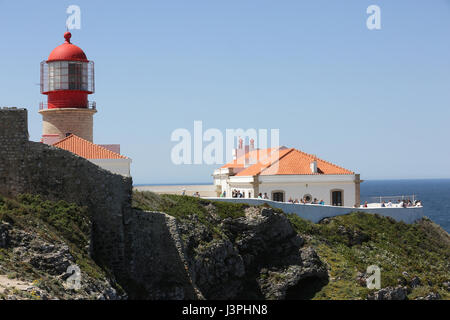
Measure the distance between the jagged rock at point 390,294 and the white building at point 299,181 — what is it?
14247mm

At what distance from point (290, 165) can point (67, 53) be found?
18.0 meters

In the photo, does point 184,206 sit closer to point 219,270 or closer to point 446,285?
point 219,270

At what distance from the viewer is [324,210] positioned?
44.4 m

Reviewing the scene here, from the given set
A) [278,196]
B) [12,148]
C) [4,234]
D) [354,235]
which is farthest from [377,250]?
[4,234]

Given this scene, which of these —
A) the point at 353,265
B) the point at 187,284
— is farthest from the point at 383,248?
the point at 187,284

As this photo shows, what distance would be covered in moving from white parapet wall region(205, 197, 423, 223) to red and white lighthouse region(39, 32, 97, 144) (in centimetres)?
1107

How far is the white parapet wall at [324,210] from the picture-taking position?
137 feet

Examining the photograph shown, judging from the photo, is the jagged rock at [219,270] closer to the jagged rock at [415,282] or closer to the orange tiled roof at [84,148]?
the jagged rock at [415,282]

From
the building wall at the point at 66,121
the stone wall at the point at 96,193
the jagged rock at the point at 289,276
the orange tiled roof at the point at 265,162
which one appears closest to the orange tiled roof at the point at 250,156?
the orange tiled roof at the point at 265,162

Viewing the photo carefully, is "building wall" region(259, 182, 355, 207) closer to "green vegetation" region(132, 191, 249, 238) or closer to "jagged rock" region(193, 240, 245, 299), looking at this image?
"green vegetation" region(132, 191, 249, 238)

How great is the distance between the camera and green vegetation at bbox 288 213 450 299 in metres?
35.9

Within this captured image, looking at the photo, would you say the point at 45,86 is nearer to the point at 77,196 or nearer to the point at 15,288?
the point at 77,196
